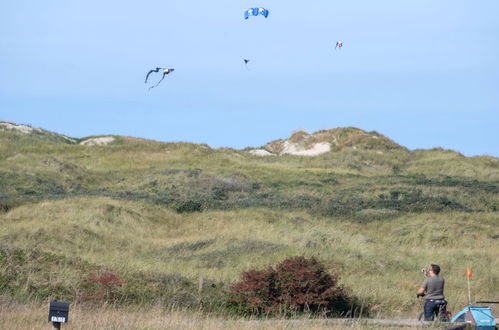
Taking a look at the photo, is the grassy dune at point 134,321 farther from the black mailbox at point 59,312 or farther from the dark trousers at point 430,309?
the black mailbox at point 59,312

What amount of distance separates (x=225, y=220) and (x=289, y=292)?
71.2 feet

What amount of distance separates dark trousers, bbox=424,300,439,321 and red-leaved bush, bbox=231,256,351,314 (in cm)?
330

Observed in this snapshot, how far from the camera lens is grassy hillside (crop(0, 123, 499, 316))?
22906 mm

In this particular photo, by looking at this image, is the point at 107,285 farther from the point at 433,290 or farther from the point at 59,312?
the point at 59,312

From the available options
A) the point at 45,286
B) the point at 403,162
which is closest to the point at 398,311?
the point at 45,286

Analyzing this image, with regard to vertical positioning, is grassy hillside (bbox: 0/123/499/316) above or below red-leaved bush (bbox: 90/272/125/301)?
above

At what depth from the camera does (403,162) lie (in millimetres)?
89812

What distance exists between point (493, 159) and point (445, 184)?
24.6 metres

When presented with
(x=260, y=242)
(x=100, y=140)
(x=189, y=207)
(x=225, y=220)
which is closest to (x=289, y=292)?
(x=260, y=242)

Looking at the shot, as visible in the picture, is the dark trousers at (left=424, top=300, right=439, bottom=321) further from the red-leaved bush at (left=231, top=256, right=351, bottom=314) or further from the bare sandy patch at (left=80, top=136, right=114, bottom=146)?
the bare sandy patch at (left=80, top=136, right=114, bottom=146)

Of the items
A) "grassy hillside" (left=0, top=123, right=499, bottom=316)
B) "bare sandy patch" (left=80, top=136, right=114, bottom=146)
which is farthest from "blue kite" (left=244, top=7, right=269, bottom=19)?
"bare sandy patch" (left=80, top=136, right=114, bottom=146)

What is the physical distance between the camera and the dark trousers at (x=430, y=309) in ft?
59.0

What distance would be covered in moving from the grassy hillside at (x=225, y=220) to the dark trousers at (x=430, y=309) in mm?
4061

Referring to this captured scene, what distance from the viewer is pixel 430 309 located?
59.4 feet
